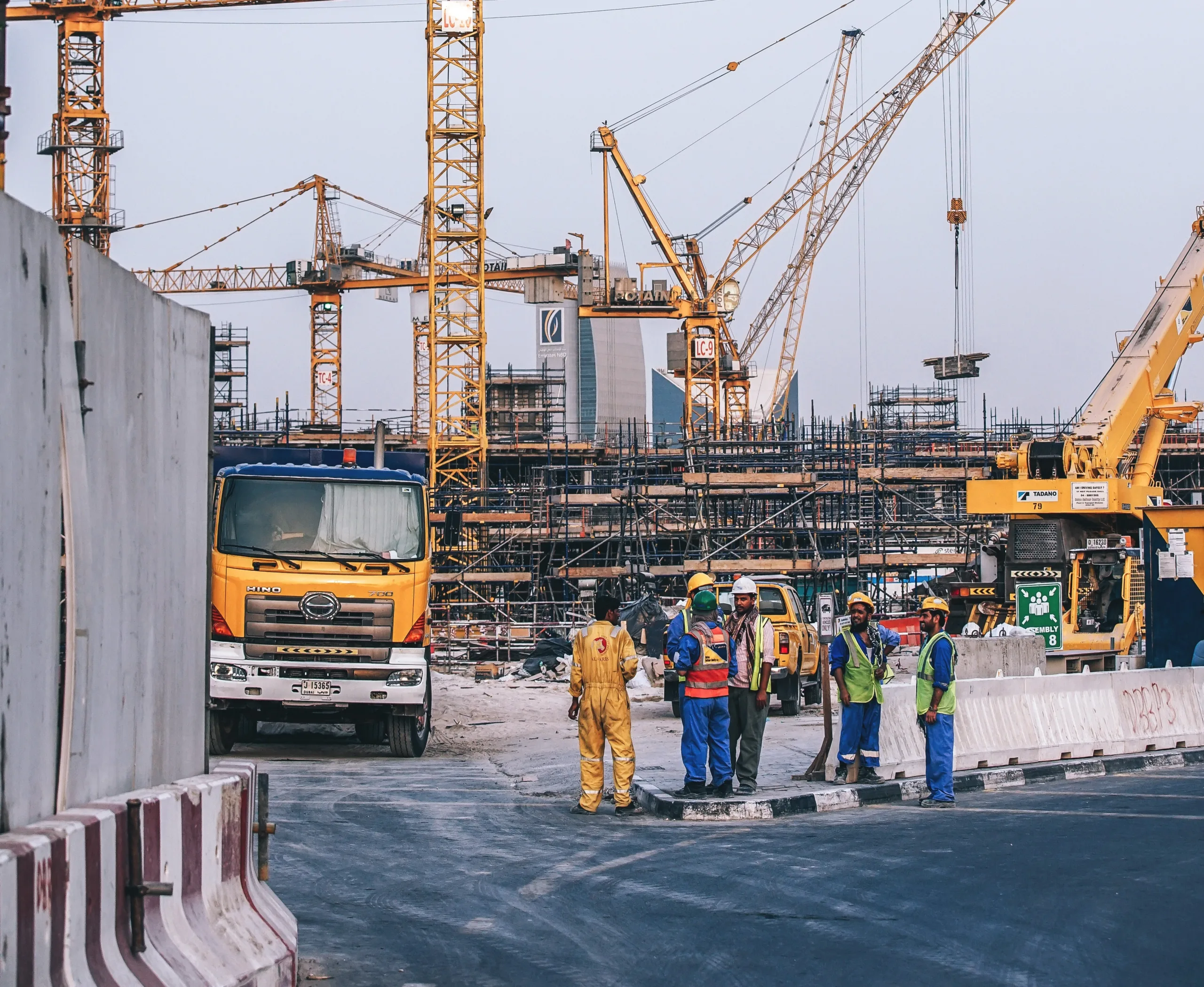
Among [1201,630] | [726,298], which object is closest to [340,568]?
[1201,630]

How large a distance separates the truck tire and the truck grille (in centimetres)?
91

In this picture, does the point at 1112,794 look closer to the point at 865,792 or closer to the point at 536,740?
the point at 865,792

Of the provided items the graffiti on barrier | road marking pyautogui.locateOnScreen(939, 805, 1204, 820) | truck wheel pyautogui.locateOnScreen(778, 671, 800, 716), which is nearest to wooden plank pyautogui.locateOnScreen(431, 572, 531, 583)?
truck wheel pyautogui.locateOnScreen(778, 671, 800, 716)

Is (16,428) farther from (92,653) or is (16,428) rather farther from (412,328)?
(412,328)

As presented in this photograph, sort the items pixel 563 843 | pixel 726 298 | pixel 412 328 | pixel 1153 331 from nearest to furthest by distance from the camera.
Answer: pixel 563 843, pixel 1153 331, pixel 726 298, pixel 412 328

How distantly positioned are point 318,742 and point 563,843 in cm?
865

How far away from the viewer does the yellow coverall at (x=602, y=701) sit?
1269 cm

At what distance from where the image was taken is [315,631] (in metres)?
16.2

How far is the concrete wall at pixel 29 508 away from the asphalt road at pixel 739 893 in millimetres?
2678

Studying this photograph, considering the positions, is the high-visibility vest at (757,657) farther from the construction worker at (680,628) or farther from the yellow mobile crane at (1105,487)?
the yellow mobile crane at (1105,487)

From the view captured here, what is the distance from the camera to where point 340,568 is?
644 inches

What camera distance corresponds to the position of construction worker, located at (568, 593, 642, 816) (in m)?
12.7

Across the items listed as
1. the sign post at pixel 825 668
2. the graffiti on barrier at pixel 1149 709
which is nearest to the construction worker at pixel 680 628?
the sign post at pixel 825 668

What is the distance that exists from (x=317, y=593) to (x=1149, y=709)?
9.58 meters
